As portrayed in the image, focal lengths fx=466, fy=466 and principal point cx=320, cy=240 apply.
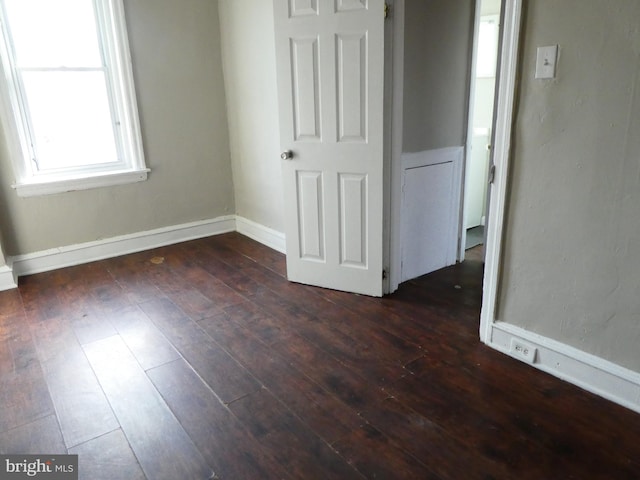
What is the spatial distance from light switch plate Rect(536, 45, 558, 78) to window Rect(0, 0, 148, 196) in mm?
3129

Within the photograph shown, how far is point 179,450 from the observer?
1.82 meters

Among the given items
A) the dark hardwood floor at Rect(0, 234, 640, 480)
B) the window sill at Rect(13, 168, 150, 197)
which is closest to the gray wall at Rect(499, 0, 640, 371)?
the dark hardwood floor at Rect(0, 234, 640, 480)

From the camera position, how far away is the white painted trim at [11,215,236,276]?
12.1 feet

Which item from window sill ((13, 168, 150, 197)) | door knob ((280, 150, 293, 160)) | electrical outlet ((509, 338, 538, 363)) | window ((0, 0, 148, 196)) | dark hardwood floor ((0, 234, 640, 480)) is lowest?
dark hardwood floor ((0, 234, 640, 480))

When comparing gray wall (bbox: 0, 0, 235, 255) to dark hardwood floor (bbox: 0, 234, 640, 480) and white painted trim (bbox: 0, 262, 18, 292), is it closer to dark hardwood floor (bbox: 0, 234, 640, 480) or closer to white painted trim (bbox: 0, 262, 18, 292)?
white painted trim (bbox: 0, 262, 18, 292)

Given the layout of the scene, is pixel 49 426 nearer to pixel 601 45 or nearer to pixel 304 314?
pixel 304 314

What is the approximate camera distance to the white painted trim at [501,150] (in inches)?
81.8

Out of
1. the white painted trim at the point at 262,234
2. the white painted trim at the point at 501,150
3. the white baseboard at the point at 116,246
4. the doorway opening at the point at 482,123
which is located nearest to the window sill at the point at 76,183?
the white baseboard at the point at 116,246

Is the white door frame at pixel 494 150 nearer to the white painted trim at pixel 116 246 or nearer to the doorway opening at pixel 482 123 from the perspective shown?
the doorway opening at pixel 482 123

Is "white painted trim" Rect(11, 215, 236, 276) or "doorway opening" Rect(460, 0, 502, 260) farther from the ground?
"doorway opening" Rect(460, 0, 502, 260)

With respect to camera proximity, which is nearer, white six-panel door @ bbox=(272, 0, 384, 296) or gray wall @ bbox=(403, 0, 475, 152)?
white six-panel door @ bbox=(272, 0, 384, 296)

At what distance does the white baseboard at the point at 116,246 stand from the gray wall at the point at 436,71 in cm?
226

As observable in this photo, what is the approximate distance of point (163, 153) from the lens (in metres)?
4.14

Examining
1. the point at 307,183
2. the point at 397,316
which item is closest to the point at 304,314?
the point at 397,316
